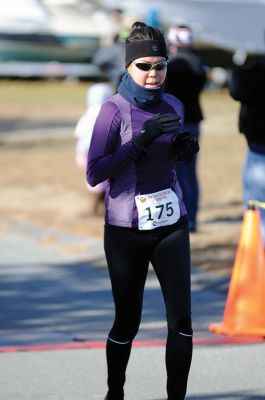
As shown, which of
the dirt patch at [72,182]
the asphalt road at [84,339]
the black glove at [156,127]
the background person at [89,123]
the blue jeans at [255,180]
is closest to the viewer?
the black glove at [156,127]

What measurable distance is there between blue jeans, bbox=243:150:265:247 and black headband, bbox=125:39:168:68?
331cm

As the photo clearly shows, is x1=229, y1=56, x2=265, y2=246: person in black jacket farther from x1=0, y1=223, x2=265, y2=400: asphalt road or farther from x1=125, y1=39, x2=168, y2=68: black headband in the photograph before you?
x1=125, y1=39, x2=168, y2=68: black headband

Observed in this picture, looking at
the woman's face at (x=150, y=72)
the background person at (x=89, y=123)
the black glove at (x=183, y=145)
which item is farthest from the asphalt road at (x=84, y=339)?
the woman's face at (x=150, y=72)

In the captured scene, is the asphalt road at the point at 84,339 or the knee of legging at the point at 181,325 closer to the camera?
the knee of legging at the point at 181,325

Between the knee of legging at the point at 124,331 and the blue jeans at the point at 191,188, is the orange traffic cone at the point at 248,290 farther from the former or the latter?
the blue jeans at the point at 191,188

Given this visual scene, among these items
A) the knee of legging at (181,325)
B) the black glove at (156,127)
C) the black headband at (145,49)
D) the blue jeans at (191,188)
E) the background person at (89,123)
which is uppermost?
the black headband at (145,49)

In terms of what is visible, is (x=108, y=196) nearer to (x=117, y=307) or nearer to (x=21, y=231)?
(x=117, y=307)

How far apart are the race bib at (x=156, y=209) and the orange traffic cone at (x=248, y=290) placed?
2.19 meters

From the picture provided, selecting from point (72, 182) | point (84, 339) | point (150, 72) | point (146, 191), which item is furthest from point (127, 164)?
point (72, 182)

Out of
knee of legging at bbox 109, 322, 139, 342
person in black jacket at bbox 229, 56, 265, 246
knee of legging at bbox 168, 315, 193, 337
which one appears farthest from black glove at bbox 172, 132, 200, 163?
person in black jacket at bbox 229, 56, 265, 246

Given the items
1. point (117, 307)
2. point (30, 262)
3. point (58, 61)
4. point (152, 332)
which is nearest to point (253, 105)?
point (152, 332)

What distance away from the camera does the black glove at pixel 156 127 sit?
5.11 metres

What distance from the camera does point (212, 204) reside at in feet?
43.5

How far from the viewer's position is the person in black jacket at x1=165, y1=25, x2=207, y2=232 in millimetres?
10508
